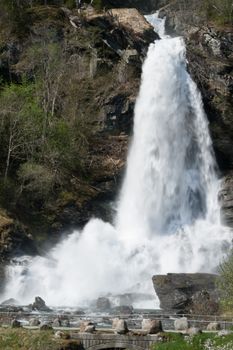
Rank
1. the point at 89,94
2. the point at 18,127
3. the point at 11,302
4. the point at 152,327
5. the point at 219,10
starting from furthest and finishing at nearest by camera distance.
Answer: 1. the point at 219,10
2. the point at 89,94
3. the point at 18,127
4. the point at 11,302
5. the point at 152,327

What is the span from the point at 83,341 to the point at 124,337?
163 centimetres

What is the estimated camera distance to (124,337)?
2316 centimetres

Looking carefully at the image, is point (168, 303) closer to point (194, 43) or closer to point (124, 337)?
point (124, 337)

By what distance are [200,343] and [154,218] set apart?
28.1 m

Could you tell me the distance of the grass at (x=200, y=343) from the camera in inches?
801

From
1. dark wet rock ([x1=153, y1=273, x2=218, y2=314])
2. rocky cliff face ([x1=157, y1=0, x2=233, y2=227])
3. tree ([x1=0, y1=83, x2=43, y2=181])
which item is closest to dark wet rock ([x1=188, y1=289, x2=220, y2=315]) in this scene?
dark wet rock ([x1=153, y1=273, x2=218, y2=314])

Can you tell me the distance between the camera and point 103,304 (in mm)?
35188

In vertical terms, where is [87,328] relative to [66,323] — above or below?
above

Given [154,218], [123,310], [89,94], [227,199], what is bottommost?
[123,310]

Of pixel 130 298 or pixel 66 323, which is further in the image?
pixel 130 298

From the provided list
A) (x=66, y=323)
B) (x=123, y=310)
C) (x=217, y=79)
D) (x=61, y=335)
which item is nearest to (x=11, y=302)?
(x=123, y=310)

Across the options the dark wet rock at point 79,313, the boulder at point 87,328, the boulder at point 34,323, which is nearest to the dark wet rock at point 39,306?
the dark wet rock at point 79,313

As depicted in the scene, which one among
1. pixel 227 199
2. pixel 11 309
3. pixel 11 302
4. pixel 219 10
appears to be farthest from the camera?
pixel 219 10

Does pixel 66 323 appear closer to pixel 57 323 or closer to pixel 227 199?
pixel 57 323
